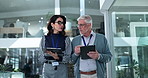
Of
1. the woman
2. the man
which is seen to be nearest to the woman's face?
the woman

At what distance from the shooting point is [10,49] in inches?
259

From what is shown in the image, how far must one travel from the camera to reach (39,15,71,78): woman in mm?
2523

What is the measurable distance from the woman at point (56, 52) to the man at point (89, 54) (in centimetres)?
15

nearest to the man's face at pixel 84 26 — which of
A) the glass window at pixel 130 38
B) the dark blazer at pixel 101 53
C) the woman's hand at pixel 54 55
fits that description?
the dark blazer at pixel 101 53

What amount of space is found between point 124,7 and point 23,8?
4628 mm

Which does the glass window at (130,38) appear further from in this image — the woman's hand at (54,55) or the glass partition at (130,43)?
the woman's hand at (54,55)

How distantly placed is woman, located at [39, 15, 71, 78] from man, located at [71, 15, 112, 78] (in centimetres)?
15

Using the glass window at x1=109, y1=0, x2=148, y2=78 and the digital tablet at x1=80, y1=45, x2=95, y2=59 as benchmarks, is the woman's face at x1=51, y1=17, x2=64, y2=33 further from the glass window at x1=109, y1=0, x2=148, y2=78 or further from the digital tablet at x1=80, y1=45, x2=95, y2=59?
the glass window at x1=109, y1=0, x2=148, y2=78

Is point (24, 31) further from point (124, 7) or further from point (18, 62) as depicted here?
point (124, 7)

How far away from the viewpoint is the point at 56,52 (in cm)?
253

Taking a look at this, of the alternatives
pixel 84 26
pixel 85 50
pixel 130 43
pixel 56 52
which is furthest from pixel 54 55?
pixel 130 43

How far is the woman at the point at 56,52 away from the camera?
2523mm

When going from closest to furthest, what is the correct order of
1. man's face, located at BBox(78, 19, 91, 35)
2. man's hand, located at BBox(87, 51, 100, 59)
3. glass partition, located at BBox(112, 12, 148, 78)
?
man's hand, located at BBox(87, 51, 100, 59) → man's face, located at BBox(78, 19, 91, 35) → glass partition, located at BBox(112, 12, 148, 78)

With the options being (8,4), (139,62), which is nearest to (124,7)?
(139,62)
